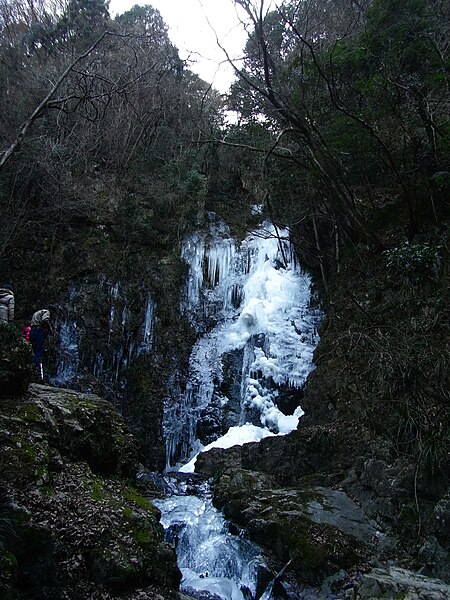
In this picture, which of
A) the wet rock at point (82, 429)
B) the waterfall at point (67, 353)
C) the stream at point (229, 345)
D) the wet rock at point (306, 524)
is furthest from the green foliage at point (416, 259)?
the waterfall at point (67, 353)

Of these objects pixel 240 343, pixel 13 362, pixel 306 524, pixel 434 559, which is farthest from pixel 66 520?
pixel 240 343

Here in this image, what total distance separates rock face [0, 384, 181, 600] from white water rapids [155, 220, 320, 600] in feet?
7.97

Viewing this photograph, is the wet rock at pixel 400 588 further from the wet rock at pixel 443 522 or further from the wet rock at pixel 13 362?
the wet rock at pixel 13 362

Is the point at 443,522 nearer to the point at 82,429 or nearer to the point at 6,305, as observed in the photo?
the point at 82,429

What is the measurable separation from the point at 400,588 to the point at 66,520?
2912 millimetres

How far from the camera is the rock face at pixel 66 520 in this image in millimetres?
3297

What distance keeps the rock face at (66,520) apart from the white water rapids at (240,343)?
2.43 metres

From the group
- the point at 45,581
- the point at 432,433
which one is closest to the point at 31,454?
the point at 45,581

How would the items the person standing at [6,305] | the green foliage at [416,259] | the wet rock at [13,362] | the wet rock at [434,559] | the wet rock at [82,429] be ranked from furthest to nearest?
the green foliage at [416,259] < the person standing at [6,305] < the wet rock at [82,429] < the wet rock at [13,362] < the wet rock at [434,559]

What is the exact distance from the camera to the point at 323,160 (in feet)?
29.8

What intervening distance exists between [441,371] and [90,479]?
14.2ft

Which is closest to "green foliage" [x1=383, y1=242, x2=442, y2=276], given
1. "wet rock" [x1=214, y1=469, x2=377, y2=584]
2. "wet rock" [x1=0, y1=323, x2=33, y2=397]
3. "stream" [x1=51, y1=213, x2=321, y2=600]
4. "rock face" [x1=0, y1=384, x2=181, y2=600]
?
"stream" [x1=51, y1=213, x2=321, y2=600]

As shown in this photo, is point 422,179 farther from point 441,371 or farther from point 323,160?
point 441,371

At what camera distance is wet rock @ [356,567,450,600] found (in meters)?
3.50
